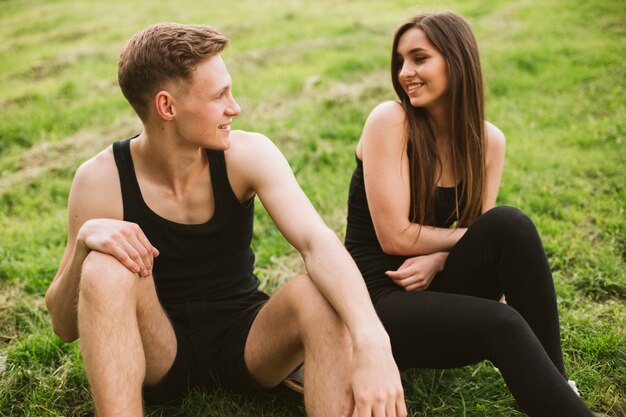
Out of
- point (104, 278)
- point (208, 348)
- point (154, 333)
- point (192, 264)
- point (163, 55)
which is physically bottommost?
point (208, 348)

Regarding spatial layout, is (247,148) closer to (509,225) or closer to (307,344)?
(307,344)

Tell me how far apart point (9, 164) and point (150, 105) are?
4052 mm

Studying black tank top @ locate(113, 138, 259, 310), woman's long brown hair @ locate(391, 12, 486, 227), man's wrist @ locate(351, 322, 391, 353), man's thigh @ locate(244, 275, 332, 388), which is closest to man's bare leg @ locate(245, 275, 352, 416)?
man's thigh @ locate(244, 275, 332, 388)

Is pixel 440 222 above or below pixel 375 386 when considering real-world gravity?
above

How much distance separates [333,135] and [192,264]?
3.51 m

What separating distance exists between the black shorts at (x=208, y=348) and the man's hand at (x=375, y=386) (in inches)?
29.8

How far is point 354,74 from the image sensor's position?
7.75 meters

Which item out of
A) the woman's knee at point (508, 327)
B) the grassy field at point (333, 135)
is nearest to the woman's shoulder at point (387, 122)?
the grassy field at point (333, 135)

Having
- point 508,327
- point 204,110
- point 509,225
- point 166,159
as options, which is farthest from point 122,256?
point 509,225

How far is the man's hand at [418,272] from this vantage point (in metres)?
2.77

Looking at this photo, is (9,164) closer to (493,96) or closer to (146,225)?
(146,225)

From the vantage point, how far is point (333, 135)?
6.09 metres

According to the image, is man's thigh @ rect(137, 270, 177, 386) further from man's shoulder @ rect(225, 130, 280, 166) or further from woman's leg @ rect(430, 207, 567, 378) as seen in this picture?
woman's leg @ rect(430, 207, 567, 378)

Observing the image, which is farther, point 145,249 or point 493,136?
point 493,136
